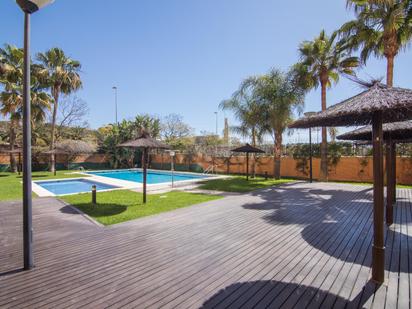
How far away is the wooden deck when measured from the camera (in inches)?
108

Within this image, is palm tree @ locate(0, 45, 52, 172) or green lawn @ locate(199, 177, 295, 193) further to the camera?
palm tree @ locate(0, 45, 52, 172)

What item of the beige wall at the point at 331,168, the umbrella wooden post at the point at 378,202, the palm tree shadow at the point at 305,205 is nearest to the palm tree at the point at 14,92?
the beige wall at the point at 331,168

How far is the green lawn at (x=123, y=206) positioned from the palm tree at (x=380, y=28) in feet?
33.3

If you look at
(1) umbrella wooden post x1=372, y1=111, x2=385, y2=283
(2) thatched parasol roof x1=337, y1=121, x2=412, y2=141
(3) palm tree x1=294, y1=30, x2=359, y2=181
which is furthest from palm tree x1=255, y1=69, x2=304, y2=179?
(1) umbrella wooden post x1=372, y1=111, x2=385, y2=283

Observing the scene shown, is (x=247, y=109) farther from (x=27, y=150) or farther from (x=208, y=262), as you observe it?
(x=27, y=150)

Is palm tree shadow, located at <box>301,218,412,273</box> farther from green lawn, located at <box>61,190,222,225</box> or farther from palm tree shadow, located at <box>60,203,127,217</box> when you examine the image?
palm tree shadow, located at <box>60,203,127,217</box>

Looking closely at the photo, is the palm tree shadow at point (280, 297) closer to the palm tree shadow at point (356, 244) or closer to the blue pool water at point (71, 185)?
the palm tree shadow at point (356, 244)

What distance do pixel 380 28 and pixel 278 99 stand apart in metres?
5.63

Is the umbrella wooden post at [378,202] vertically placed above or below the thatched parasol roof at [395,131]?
below

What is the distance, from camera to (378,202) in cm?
315

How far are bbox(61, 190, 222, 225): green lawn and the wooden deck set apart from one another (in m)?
0.58

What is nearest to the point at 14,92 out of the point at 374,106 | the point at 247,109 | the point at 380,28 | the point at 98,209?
the point at 98,209

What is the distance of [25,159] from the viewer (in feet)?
11.0

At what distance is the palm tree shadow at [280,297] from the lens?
103 inches
